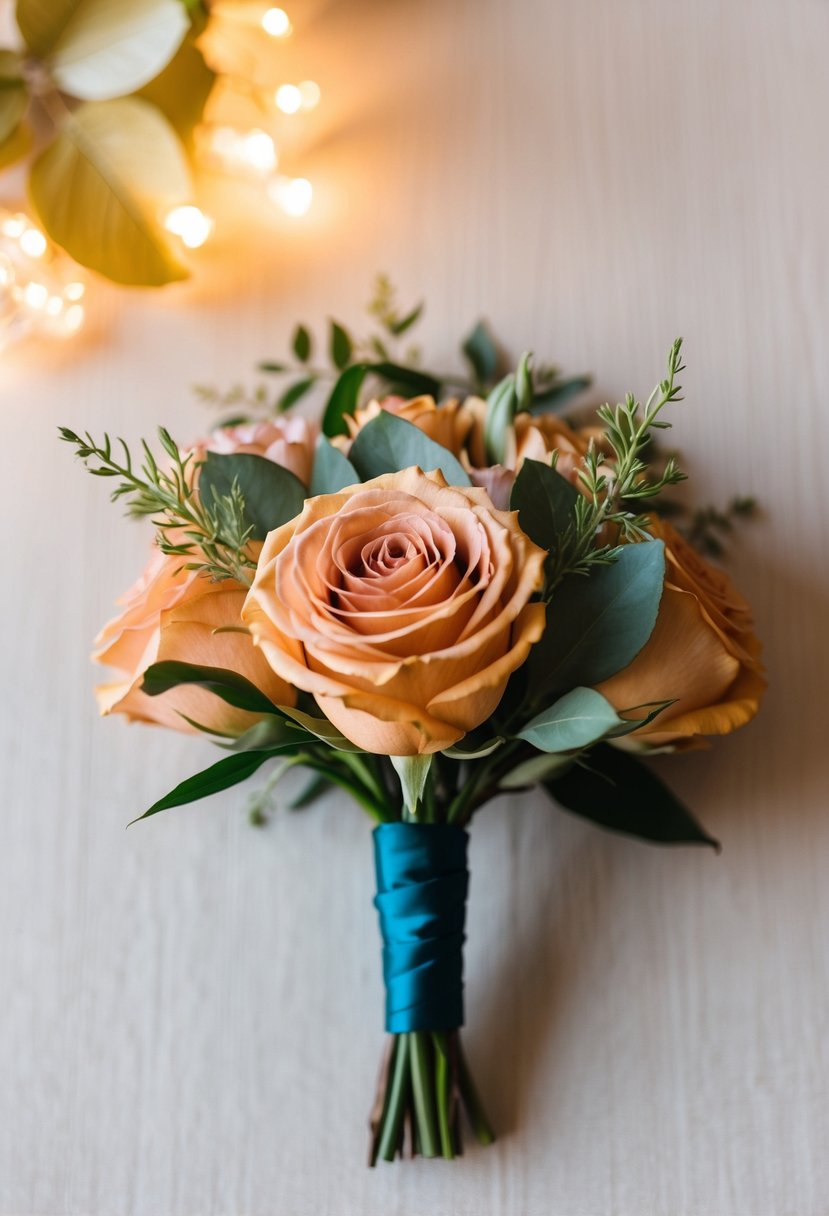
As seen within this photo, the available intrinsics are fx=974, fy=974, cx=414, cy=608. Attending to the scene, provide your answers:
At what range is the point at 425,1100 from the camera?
2.09 feet

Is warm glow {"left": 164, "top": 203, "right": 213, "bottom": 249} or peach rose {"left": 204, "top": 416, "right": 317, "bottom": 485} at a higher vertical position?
warm glow {"left": 164, "top": 203, "right": 213, "bottom": 249}

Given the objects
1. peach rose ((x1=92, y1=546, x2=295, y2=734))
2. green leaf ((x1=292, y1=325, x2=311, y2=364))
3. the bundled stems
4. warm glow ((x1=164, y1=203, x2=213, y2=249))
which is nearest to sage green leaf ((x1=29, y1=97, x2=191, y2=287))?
warm glow ((x1=164, y1=203, x2=213, y2=249))

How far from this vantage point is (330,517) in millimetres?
500

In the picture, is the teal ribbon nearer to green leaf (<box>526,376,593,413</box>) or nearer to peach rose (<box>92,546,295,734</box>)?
peach rose (<box>92,546,295,734</box>)

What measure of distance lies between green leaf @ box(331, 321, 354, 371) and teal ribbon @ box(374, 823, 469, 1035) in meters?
0.39

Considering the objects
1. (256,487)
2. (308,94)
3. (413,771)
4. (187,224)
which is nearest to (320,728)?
(413,771)

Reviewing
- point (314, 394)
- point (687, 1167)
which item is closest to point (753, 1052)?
point (687, 1167)

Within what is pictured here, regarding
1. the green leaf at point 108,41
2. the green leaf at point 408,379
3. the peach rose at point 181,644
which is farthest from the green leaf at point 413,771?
the green leaf at point 108,41

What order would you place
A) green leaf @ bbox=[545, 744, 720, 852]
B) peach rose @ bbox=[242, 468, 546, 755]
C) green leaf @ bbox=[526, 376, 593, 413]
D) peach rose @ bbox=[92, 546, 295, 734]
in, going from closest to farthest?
peach rose @ bbox=[242, 468, 546, 755] → peach rose @ bbox=[92, 546, 295, 734] → green leaf @ bbox=[545, 744, 720, 852] → green leaf @ bbox=[526, 376, 593, 413]

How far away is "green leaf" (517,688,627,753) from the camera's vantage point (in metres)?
0.48

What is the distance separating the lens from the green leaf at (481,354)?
0.81 m

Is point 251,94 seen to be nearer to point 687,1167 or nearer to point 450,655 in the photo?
point 450,655

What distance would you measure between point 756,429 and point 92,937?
664 millimetres

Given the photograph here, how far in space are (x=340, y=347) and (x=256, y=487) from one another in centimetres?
24
